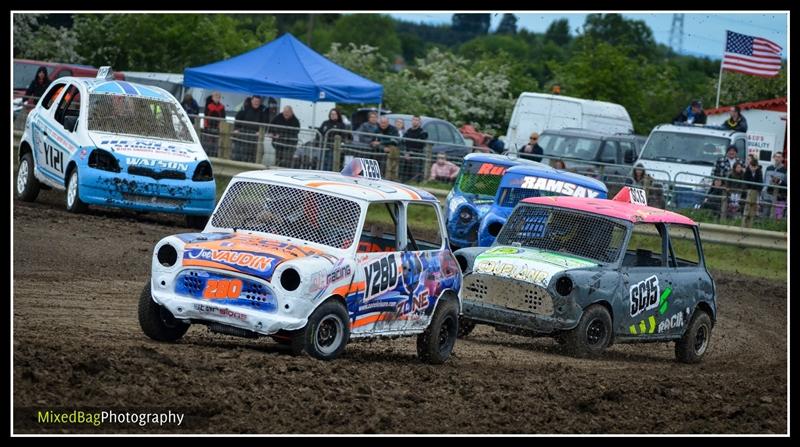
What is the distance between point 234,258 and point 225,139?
48.0ft

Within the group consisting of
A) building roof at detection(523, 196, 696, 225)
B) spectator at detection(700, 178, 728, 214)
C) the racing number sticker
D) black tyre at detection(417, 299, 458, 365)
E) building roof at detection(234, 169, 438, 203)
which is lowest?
black tyre at detection(417, 299, 458, 365)

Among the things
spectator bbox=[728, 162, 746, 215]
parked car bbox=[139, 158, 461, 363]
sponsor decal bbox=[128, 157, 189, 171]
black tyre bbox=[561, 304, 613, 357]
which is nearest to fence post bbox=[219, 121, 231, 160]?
sponsor decal bbox=[128, 157, 189, 171]

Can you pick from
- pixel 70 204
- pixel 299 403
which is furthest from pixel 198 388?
pixel 70 204

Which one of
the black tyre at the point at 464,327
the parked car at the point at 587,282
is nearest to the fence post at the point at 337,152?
the parked car at the point at 587,282

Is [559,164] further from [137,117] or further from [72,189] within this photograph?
[72,189]

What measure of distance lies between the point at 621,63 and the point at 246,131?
21.2m

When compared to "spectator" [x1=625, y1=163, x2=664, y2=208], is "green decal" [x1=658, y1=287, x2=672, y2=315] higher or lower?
lower

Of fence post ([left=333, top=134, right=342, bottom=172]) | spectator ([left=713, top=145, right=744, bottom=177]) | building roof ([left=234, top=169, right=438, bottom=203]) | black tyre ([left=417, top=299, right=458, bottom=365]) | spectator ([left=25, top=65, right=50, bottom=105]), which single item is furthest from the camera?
spectator ([left=25, top=65, right=50, bottom=105])

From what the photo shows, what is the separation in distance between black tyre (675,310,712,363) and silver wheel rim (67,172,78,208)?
334 inches

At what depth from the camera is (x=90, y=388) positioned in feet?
27.7

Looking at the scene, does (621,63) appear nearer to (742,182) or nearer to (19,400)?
(742,182)

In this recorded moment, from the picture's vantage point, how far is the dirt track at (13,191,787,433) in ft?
27.9

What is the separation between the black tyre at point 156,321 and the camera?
34.2ft

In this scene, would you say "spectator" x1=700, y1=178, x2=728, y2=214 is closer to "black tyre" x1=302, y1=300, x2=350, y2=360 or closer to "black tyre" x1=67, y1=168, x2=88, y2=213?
"black tyre" x1=67, y1=168, x2=88, y2=213
